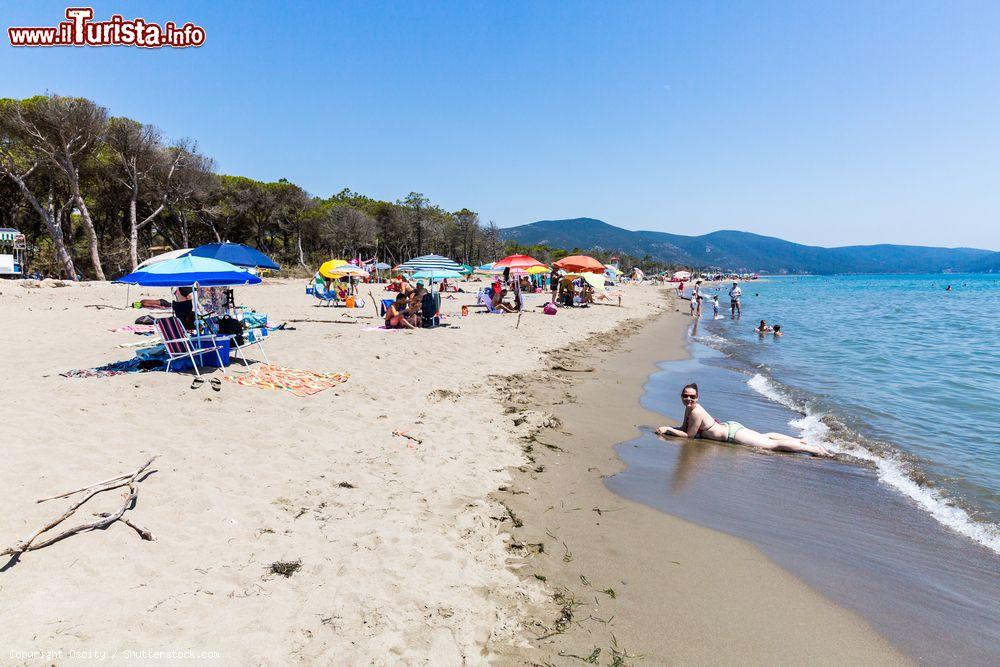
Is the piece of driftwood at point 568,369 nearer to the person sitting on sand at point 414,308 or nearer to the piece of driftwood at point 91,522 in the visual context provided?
the person sitting on sand at point 414,308

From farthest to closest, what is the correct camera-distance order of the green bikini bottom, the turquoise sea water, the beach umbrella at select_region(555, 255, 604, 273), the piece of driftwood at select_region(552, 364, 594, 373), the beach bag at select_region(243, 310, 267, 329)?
the beach umbrella at select_region(555, 255, 604, 273) → the beach bag at select_region(243, 310, 267, 329) → the piece of driftwood at select_region(552, 364, 594, 373) → the green bikini bottom → the turquoise sea water

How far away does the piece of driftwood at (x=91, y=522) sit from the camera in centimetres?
264

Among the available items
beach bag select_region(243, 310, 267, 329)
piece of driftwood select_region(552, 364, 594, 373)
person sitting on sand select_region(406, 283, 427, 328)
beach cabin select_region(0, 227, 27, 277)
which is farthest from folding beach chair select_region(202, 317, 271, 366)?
beach cabin select_region(0, 227, 27, 277)

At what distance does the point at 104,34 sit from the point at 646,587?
1474cm

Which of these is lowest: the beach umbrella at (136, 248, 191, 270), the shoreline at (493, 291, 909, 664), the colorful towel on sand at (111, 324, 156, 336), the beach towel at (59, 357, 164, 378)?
the shoreline at (493, 291, 909, 664)

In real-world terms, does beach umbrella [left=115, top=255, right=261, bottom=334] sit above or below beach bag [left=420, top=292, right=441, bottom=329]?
above

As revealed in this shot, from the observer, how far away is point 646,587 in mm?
2994

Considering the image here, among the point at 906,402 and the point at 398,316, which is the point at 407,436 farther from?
the point at 906,402

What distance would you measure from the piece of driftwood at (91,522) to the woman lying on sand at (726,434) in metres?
5.31

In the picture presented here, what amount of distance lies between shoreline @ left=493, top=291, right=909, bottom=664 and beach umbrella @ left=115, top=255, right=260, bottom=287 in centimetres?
456

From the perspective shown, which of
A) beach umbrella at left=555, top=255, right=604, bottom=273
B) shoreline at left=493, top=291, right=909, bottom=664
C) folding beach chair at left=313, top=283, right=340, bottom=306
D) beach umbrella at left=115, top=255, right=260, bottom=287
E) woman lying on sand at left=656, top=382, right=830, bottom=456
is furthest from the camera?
beach umbrella at left=555, top=255, right=604, bottom=273

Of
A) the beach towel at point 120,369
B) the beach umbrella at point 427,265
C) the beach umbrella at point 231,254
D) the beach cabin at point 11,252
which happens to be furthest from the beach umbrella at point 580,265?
the beach cabin at point 11,252

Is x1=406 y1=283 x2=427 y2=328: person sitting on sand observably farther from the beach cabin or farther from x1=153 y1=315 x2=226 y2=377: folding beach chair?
the beach cabin

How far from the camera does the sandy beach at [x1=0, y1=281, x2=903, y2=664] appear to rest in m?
2.38
